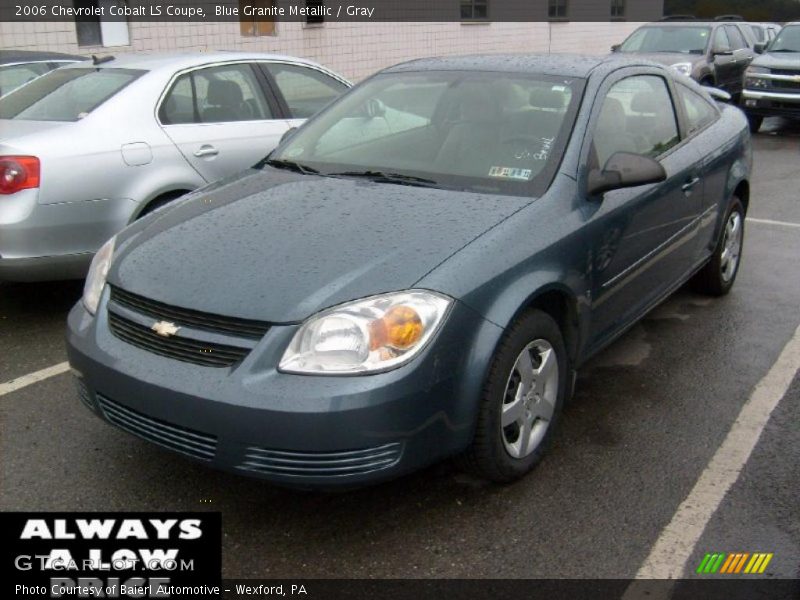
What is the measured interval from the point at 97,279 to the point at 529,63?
229 cm

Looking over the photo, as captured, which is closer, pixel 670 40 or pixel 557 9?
pixel 670 40

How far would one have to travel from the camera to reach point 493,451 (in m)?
3.12

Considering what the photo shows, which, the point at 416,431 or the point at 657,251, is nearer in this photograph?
the point at 416,431

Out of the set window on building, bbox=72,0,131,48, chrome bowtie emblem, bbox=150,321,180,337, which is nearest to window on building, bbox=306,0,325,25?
window on building, bbox=72,0,131,48

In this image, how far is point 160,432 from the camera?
115 inches

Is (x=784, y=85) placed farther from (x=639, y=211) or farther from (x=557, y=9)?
(x=557, y=9)

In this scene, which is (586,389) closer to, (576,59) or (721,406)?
(721,406)

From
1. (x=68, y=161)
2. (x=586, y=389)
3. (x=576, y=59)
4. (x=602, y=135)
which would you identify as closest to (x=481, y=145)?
(x=602, y=135)

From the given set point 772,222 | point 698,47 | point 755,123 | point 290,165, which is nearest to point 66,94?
point 290,165

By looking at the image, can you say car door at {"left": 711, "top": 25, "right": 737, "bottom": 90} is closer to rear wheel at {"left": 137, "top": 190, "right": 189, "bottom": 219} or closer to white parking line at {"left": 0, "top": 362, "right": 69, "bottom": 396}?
rear wheel at {"left": 137, "top": 190, "right": 189, "bottom": 219}

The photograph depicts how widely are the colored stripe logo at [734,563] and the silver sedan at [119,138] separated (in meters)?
3.57

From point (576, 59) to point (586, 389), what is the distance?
1.65 meters

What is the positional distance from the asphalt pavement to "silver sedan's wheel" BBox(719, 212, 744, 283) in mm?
1050

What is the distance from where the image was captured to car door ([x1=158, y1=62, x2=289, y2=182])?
542 centimetres
